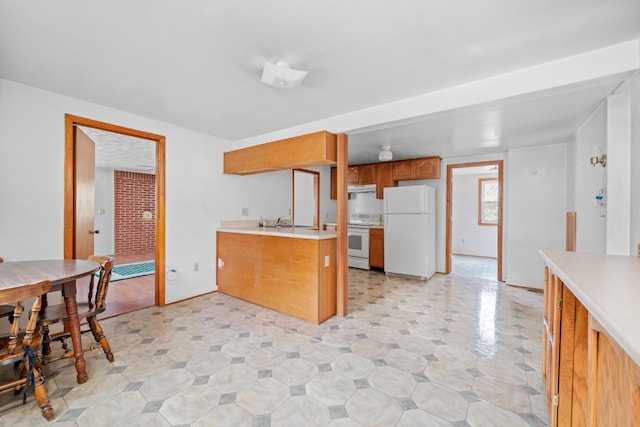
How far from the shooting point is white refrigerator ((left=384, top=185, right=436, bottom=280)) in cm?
467

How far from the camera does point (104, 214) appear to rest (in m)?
6.63

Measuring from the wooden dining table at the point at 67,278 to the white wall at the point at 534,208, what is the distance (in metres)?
5.24

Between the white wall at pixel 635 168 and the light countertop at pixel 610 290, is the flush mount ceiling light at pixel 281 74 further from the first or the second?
the white wall at pixel 635 168

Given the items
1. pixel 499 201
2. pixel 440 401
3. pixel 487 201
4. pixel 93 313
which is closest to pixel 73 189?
pixel 93 313

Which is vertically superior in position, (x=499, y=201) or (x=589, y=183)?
(x=589, y=183)

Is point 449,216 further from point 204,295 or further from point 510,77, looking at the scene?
point 204,295

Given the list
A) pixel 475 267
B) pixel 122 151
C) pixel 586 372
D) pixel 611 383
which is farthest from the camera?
pixel 475 267

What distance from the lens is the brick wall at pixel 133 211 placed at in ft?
22.6

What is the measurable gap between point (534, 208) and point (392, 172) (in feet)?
7.55

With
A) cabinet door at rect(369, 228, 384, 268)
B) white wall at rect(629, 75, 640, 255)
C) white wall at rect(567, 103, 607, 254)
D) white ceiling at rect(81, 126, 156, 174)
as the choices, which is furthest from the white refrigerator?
white ceiling at rect(81, 126, 156, 174)

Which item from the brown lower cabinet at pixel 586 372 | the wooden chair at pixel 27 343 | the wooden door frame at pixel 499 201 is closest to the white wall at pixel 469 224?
the wooden door frame at pixel 499 201

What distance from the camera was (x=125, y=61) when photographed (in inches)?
77.6

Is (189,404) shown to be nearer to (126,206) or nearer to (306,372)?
(306,372)

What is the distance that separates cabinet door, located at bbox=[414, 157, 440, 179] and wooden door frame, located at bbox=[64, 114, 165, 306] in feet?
13.4
